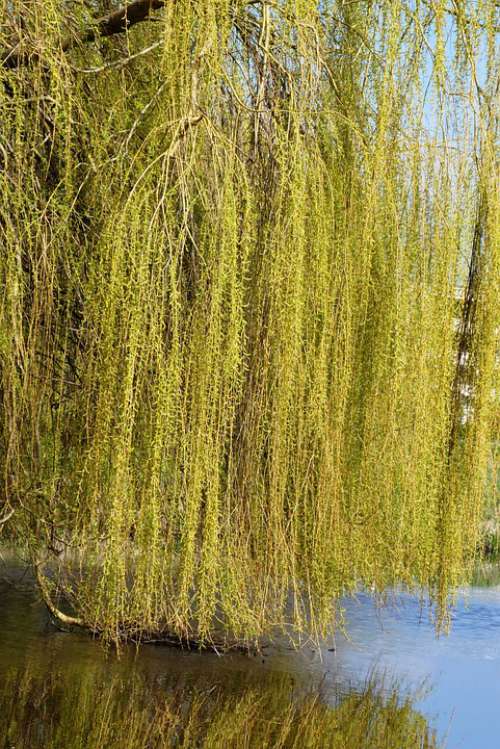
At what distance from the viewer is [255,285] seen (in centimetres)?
312

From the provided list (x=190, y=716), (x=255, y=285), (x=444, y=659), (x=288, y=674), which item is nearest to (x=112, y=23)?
(x=255, y=285)

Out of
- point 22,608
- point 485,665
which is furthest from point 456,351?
point 22,608

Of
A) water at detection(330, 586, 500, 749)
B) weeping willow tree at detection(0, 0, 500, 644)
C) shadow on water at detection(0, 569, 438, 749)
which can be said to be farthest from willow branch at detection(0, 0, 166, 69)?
water at detection(330, 586, 500, 749)

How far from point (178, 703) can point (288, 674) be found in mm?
789

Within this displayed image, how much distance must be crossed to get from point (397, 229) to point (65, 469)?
1.53 meters

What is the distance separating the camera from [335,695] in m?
4.85

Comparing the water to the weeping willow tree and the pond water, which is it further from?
the weeping willow tree

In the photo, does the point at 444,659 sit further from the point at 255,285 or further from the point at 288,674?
the point at 255,285

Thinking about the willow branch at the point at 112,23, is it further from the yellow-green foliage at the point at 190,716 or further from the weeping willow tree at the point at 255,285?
the yellow-green foliage at the point at 190,716

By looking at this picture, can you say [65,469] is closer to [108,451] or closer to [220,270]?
[108,451]

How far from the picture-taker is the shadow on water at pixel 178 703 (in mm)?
4055

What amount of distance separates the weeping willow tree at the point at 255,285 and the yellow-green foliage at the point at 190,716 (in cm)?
70

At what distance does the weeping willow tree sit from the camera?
288 cm

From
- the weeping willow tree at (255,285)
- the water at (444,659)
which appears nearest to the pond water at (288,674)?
the water at (444,659)
